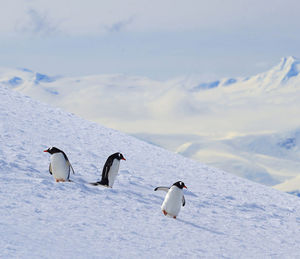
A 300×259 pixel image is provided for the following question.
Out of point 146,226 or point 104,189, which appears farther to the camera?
point 104,189

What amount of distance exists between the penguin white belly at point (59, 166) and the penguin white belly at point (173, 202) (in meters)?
1.89

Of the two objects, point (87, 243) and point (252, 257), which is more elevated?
point (252, 257)

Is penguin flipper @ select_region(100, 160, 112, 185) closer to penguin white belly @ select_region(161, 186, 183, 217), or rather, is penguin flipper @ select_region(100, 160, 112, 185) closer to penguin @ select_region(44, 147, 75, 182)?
penguin @ select_region(44, 147, 75, 182)

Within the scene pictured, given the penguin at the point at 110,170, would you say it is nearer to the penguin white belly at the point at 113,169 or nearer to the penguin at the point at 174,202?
the penguin white belly at the point at 113,169

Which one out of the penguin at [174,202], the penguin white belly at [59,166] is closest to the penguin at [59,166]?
the penguin white belly at [59,166]

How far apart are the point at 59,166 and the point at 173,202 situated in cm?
210

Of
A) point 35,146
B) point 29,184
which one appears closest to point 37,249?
point 29,184

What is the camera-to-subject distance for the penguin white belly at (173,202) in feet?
24.2

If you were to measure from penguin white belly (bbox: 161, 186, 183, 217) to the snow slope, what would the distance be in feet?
0.50

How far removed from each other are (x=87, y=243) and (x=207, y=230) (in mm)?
2585

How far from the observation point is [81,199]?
7.20 m

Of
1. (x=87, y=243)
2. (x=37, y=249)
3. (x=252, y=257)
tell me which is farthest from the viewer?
(x=252, y=257)

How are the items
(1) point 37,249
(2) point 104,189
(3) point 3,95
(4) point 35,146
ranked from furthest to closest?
(3) point 3,95 < (4) point 35,146 < (2) point 104,189 < (1) point 37,249

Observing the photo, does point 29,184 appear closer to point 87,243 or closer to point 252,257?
point 87,243
